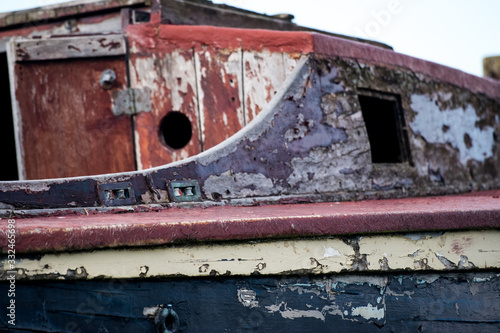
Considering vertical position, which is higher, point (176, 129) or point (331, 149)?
point (176, 129)

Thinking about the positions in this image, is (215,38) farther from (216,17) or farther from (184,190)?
(184,190)

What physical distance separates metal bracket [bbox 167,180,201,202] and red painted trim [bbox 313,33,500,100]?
134 centimetres

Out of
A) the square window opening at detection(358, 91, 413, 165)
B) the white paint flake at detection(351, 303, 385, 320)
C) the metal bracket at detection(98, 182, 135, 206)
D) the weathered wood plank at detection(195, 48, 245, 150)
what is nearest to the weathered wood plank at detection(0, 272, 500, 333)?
the white paint flake at detection(351, 303, 385, 320)

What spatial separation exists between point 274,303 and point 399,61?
274 cm

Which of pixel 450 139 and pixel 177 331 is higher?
pixel 450 139

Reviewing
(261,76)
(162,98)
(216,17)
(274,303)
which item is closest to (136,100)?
(162,98)

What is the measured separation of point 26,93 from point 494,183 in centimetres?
430

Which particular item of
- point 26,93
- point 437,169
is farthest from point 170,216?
point 437,169

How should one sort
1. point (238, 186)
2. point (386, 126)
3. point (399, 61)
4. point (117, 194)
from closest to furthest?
point (117, 194), point (238, 186), point (399, 61), point (386, 126)

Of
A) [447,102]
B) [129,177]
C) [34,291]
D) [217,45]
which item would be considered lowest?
[34,291]

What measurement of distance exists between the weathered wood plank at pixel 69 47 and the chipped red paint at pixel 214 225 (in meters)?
1.89

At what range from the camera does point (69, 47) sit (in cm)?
388

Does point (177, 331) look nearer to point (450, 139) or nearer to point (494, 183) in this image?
point (450, 139)

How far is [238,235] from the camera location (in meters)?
2.05
